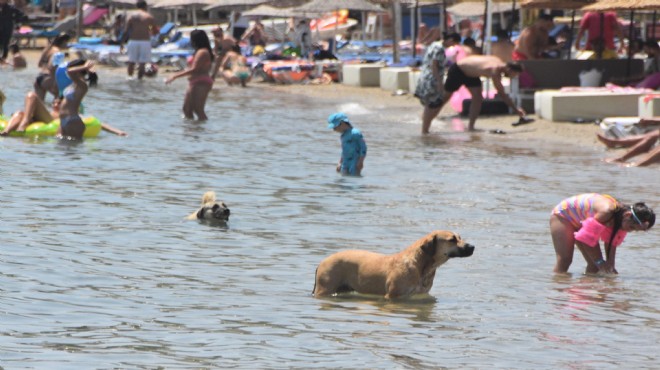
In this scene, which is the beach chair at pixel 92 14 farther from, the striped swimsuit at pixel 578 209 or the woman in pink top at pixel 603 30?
the striped swimsuit at pixel 578 209

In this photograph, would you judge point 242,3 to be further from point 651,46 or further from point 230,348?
point 230,348

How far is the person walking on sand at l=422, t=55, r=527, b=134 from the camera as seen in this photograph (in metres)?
18.9

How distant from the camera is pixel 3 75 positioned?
33.1 m

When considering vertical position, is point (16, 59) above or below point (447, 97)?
below

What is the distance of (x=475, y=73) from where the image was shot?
62.3ft

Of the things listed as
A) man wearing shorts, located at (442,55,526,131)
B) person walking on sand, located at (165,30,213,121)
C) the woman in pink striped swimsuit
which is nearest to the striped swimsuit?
the woman in pink striped swimsuit

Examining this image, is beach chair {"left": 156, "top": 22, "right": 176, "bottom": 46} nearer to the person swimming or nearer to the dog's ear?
the person swimming

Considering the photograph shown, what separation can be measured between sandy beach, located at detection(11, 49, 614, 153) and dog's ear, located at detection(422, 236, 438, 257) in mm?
10087

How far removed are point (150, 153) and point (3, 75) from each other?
17.3m

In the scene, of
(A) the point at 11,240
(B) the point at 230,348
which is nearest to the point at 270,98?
(A) the point at 11,240

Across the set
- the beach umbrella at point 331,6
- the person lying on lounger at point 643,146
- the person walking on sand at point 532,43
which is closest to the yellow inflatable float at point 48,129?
the person lying on lounger at point 643,146

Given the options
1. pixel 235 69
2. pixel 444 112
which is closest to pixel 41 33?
pixel 235 69

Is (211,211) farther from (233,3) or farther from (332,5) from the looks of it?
(233,3)

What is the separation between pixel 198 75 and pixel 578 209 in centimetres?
1214
